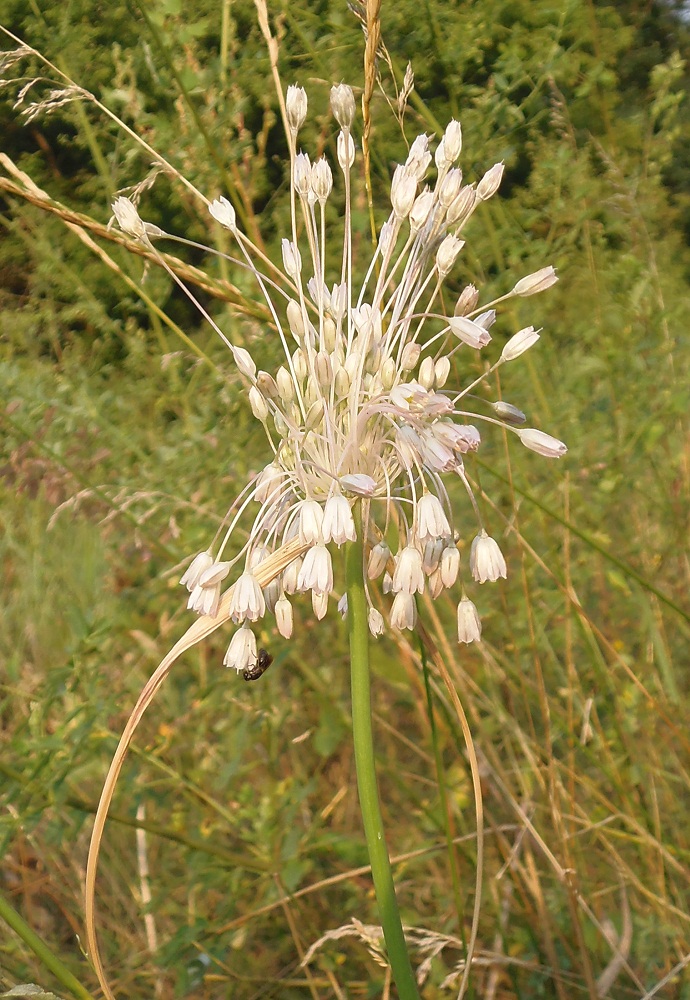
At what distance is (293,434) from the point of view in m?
0.85

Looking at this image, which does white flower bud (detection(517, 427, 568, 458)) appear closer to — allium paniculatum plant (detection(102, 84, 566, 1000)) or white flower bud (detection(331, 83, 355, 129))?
allium paniculatum plant (detection(102, 84, 566, 1000))

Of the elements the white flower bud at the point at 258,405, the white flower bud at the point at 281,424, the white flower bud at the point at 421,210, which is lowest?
the white flower bud at the point at 281,424

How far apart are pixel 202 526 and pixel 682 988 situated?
1.32 m

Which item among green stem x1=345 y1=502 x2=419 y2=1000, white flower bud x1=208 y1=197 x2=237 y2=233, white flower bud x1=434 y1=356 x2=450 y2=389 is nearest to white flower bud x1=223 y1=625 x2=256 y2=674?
green stem x1=345 y1=502 x2=419 y2=1000

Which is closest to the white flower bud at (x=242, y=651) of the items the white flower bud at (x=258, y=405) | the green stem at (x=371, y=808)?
the green stem at (x=371, y=808)

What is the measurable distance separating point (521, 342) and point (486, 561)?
8.8 inches

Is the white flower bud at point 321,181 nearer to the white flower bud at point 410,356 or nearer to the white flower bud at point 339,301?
the white flower bud at point 339,301

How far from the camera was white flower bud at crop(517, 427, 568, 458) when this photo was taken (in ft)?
2.70

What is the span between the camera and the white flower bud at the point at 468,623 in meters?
0.85

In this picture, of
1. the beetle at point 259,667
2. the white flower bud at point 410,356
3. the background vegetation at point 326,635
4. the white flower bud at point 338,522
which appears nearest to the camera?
the white flower bud at point 338,522

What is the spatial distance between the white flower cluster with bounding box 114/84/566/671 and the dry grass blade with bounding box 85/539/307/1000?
0.6 inches

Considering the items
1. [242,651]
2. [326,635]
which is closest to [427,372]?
[242,651]

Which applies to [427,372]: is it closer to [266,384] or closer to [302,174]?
[266,384]

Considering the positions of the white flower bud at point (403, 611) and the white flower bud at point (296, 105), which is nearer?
the white flower bud at point (403, 611)
